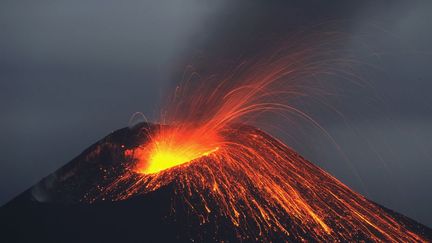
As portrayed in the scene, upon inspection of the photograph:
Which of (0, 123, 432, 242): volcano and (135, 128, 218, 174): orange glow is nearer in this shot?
(0, 123, 432, 242): volcano

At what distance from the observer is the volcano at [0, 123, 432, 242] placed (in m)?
18.3

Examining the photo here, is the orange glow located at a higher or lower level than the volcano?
higher

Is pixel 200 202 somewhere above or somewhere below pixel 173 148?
below

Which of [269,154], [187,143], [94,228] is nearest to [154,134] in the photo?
[187,143]

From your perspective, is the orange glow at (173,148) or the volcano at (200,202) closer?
the volcano at (200,202)

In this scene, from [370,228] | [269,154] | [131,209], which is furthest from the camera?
[269,154]

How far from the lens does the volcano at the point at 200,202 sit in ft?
60.0

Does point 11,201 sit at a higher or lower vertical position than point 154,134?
lower

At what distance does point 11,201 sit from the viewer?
22172mm

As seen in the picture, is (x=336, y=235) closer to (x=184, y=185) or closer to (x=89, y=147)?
(x=184, y=185)

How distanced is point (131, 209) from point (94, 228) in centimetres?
Result: 131

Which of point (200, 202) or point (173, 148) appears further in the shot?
point (173, 148)

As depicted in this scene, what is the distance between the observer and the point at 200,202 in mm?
19141

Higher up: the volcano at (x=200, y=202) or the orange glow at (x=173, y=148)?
the orange glow at (x=173, y=148)
